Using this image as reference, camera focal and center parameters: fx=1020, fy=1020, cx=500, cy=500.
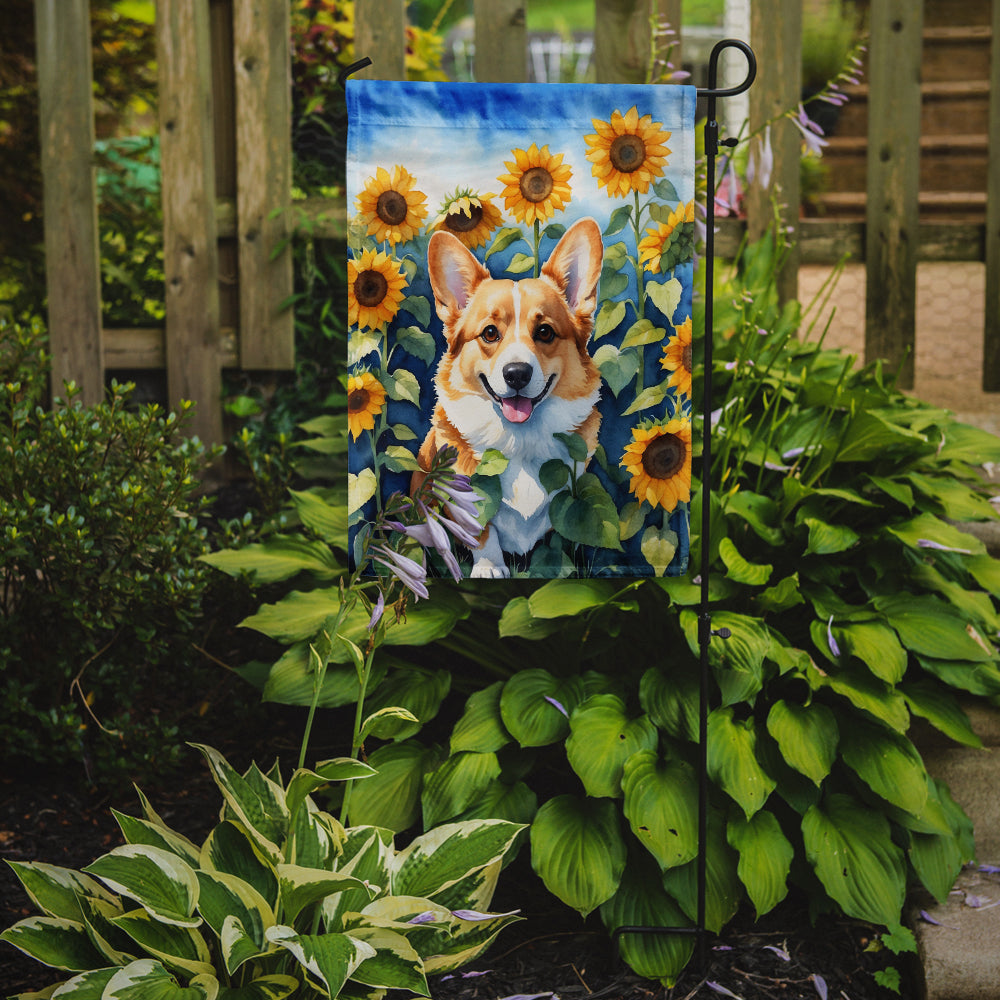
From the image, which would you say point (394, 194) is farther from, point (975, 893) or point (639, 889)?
point (975, 893)

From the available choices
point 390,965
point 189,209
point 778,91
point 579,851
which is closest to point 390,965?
point 390,965

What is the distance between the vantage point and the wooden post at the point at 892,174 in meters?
3.22

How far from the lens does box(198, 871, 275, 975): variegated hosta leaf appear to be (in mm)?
1503

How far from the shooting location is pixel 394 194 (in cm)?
173

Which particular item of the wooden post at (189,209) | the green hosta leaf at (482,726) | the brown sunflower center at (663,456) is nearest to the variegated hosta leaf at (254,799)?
the green hosta leaf at (482,726)

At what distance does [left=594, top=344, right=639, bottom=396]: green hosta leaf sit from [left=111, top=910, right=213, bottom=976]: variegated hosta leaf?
3.69 feet

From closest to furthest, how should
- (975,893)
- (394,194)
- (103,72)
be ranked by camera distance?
(394,194)
(975,893)
(103,72)

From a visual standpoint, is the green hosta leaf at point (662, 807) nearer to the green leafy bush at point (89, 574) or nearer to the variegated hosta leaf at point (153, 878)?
the variegated hosta leaf at point (153, 878)

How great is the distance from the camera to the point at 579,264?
180 cm

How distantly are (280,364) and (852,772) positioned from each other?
7.03 feet

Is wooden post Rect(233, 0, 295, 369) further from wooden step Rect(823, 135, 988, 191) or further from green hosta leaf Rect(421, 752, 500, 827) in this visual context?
wooden step Rect(823, 135, 988, 191)

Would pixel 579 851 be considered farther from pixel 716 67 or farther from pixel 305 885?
pixel 716 67

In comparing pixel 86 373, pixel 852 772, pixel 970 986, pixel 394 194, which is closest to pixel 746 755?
pixel 852 772

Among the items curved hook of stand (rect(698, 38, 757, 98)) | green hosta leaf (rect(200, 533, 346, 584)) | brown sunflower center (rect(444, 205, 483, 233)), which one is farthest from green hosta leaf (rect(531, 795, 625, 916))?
curved hook of stand (rect(698, 38, 757, 98))
